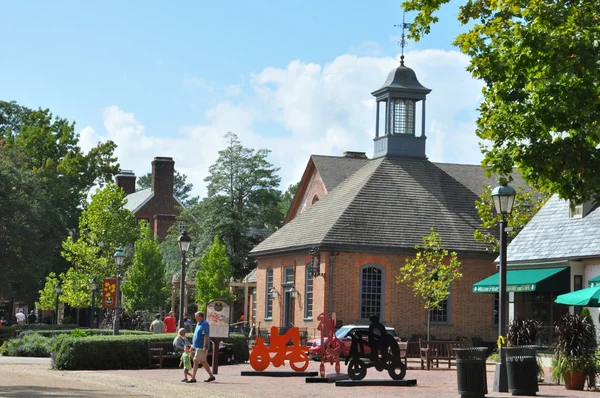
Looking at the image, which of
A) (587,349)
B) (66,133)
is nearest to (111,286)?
(587,349)

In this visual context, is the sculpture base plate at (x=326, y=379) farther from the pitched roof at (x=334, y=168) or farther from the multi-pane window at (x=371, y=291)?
the pitched roof at (x=334, y=168)

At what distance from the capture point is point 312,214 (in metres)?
51.6

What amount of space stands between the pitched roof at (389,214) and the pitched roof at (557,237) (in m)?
10.3

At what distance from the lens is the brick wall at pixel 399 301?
4600 cm

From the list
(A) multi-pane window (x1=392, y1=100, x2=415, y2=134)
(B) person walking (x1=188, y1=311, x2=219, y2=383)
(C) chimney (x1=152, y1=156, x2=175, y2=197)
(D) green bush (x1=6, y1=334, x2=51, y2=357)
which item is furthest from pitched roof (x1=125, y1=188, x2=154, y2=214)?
(B) person walking (x1=188, y1=311, x2=219, y2=383)

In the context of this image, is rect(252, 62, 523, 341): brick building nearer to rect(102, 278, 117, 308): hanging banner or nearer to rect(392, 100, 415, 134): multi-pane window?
rect(392, 100, 415, 134): multi-pane window

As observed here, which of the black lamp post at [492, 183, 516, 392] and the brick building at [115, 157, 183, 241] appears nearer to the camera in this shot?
the black lamp post at [492, 183, 516, 392]

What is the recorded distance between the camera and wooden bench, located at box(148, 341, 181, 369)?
1214 inches

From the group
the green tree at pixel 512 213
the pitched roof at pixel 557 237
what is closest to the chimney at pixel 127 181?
the green tree at pixel 512 213

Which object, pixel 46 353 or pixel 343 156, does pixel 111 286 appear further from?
pixel 343 156

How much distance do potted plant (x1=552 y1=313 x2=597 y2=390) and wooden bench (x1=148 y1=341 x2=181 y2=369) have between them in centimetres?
1217

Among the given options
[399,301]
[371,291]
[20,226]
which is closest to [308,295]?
[371,291]

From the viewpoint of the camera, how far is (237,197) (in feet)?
221

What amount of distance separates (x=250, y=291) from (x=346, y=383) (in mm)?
45403
